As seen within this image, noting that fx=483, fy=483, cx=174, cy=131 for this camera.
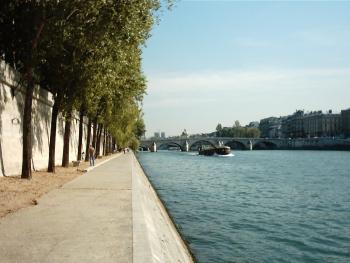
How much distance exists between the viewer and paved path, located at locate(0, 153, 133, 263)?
28.7 feet

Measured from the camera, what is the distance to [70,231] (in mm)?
10914

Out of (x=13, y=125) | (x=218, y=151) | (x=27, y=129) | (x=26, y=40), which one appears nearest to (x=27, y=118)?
(x=27, y=129)

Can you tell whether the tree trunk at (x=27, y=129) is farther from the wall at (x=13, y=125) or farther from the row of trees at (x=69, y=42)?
the wall at (x=13, y=125)

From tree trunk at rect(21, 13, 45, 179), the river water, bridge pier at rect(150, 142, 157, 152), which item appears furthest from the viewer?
bridge pier at rect(150, 142, 157, 152)

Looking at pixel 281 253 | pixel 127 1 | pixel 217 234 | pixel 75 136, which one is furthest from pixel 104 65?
pixel 75 136

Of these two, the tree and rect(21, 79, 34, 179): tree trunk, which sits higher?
the tree

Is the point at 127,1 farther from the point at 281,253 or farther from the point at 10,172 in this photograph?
the point at 281,253

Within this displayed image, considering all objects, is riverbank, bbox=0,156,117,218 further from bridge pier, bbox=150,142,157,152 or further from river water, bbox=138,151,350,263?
bridge pier, bbox=150,142,157,152

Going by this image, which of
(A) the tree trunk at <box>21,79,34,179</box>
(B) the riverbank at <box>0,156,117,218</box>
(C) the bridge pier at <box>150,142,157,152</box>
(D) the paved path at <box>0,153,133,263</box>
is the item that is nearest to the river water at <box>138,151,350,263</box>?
(D) the paved path at <box>0,153,133,263</box>

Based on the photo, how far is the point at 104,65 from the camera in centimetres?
2623

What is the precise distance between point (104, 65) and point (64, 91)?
4226mm

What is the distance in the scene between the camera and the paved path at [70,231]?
8758 mm

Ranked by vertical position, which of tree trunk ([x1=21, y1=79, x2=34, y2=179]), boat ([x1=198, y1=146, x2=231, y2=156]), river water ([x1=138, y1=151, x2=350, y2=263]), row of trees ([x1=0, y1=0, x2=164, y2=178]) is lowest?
river water ([x1=138, y1=151, x2=350, y2=263])

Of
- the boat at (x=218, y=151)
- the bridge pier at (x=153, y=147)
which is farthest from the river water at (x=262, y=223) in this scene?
the bridge pier at (x=153, y=147)
